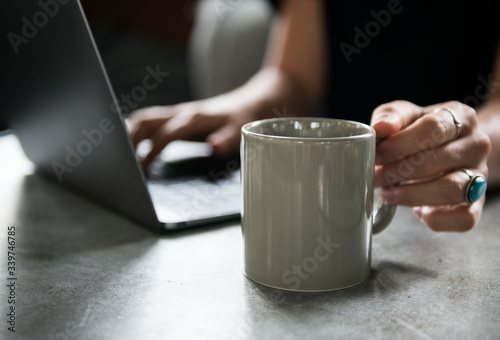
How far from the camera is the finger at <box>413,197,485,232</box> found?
0.57 meters

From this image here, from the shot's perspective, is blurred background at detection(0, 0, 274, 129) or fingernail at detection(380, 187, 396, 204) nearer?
fingernail at detection(380, 187, 396, 204)

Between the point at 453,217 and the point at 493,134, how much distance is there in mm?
257

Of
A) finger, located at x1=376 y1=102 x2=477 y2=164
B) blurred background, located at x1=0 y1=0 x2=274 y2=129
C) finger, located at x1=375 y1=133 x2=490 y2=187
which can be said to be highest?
finger, located at x1=376 y1=102 x2=477 y2=164

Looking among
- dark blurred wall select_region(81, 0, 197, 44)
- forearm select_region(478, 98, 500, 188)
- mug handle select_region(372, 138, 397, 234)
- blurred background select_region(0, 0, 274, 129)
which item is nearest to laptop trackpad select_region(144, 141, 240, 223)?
mug handle select_region(372, 138, 397, 234)

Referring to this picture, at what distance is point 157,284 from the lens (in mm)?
478

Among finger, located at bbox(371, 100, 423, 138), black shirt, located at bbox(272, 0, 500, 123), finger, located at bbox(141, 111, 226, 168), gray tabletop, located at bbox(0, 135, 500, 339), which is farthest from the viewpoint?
black shirt, located at bbox(272, 0, 500, 123)

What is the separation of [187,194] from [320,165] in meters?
0.32

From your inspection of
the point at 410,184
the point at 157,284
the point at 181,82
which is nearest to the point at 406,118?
the point at 410,184

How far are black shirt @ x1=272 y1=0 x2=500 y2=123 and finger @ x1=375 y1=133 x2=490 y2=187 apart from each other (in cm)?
50

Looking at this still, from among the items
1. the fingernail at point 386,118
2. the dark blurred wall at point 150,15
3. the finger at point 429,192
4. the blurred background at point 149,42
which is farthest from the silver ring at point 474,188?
the dark blurred wall at point 150,15

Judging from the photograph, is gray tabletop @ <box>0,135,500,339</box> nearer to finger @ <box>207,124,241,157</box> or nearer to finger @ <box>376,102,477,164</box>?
finger @ <box>376,102,477,164</box>

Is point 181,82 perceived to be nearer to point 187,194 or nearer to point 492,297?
point 187,194

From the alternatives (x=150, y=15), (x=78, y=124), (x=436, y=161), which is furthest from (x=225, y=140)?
(x=150, y=15)

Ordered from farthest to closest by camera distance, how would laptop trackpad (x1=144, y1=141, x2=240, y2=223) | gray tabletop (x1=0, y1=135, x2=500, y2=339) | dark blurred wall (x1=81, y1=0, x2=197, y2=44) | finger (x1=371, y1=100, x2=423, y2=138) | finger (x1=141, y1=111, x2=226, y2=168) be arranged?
dark blurred wall (x1=81, y1=0, x2=197, y2=44), finger (x1=141, y1=111, x2=226, y2=168), laptop trackpad (x1=144, y1=141, x2=240, y2=223), finger (x1=371, y1=100, x2=423, y2=138), gray tabletop (x1=0, y1=135, x2=500, y2=339)
